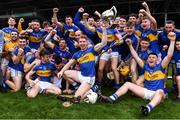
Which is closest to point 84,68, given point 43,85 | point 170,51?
point 43,85

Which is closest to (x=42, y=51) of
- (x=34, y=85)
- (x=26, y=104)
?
(x=34, y=85)

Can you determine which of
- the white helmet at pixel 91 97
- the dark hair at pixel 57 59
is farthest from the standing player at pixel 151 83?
the dark hair at pixel 57 59

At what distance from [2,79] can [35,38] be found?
156cm

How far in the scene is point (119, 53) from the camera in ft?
25.6

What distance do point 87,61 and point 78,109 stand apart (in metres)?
1.15

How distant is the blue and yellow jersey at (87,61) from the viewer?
7004mm

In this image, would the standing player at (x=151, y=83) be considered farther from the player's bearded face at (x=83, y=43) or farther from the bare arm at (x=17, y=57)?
the bare arm at (x=17, y=57)

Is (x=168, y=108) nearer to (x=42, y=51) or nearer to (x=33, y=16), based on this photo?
(x=42, y=51)

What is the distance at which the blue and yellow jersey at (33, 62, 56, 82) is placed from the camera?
7.55m

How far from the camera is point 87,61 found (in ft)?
23.1

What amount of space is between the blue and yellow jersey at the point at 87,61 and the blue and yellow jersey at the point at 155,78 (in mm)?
1146

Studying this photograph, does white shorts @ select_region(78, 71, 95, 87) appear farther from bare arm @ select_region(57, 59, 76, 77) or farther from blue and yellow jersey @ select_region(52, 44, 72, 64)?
blue and yellow jersey @ select_region(52, 44, 72, 64)

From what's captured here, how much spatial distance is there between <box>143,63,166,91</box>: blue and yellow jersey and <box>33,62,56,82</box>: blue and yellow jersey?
2.18 metres

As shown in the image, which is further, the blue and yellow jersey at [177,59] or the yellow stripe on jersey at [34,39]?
the yellow stripe on jersey at [34,39]
